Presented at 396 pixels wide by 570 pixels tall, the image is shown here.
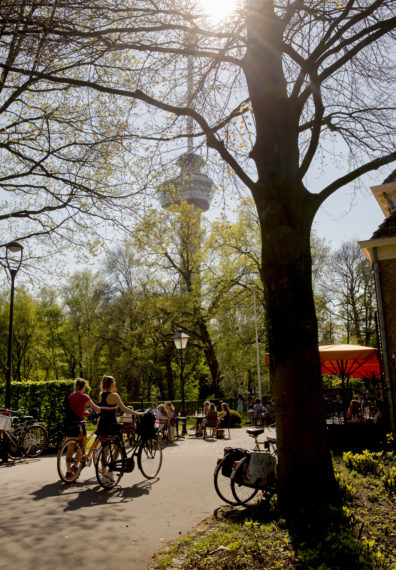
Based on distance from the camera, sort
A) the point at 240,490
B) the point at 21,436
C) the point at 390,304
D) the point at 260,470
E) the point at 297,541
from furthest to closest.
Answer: the point at 390,304, the point at 21,436, the point at 240,490, the point at 260,470, the point at 297,541

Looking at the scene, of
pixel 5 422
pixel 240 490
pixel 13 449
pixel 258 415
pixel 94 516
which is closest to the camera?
pixel 94 516

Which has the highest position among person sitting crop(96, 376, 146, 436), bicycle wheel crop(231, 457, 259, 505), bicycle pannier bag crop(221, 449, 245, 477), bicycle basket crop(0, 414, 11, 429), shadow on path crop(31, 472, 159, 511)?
person sitting crop(96, 376, 146, 436)

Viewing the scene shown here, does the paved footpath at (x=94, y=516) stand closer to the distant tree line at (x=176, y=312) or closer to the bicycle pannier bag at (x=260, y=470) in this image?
the bicycle pannier bag at (x=260, y=470)

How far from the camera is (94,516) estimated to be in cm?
592

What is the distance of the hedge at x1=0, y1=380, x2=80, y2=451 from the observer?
14.2 meters

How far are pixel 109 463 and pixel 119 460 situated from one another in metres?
0.22

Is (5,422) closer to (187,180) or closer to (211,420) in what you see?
(187,180)

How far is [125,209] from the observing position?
12.4m

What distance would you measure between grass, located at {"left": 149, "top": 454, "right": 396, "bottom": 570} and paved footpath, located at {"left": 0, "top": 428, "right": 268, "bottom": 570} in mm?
437

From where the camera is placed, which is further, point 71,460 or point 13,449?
point 13,449

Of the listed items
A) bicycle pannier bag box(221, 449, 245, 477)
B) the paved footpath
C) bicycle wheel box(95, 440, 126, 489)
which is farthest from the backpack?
bicycle pannier bag box(221, 449, 245, 477)

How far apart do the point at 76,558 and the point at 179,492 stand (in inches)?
134

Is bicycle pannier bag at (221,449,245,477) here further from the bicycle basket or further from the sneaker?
the bicycle basket

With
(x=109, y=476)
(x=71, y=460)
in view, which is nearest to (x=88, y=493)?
(x=109, y=476)
